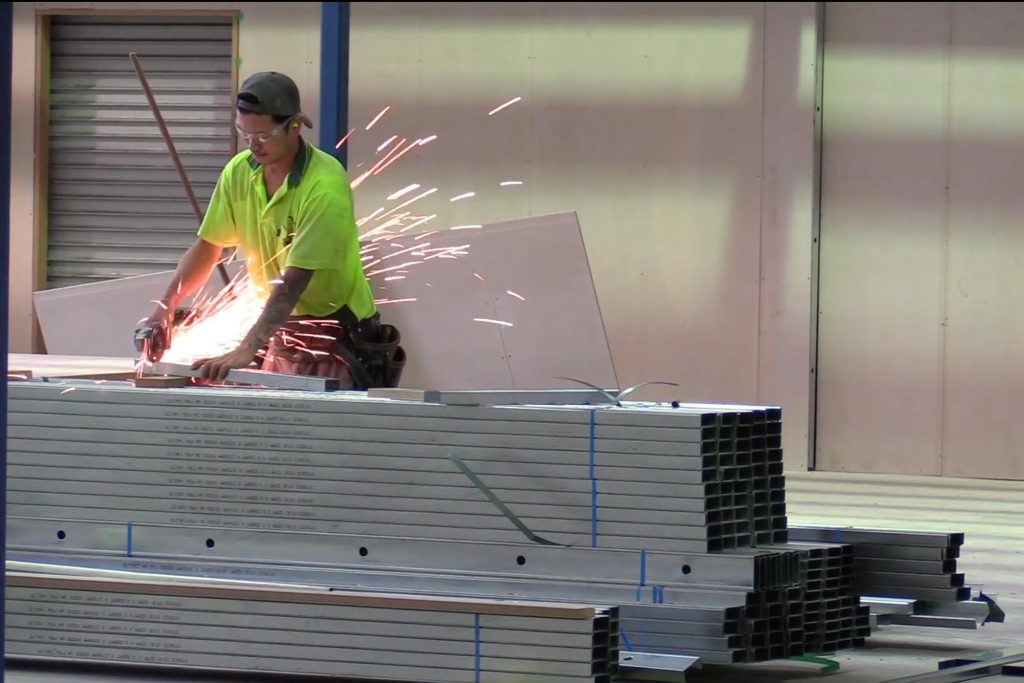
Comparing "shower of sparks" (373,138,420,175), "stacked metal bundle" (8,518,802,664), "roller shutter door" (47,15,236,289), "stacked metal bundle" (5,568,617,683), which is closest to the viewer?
"stacked metal bundle" (5,568,617,683)

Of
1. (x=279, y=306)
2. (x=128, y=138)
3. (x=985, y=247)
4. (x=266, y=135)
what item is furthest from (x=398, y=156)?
(x=279, y=306)

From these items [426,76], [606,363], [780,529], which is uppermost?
[426,76]

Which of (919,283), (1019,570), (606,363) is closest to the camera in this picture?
(1019,570)

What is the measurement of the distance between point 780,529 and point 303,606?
4.81 feet

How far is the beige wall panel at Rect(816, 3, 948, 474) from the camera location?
10523 mm

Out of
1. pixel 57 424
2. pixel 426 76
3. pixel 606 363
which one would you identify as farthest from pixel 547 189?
pixel 57 424

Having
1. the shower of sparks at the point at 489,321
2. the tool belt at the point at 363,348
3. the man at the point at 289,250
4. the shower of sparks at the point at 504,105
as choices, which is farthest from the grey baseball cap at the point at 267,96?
the shower of sparks at the point at 504,105

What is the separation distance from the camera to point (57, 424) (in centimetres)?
539

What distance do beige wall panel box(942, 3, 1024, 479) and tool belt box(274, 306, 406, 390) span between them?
4960 millimetres

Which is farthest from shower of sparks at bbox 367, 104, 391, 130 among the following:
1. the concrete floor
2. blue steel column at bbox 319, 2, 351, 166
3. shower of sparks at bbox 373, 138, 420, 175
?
the concrete floor

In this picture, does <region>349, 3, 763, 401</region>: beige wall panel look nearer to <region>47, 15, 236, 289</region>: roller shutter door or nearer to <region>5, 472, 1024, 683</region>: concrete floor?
<region>47, 15, 236, 289</region>: roller shutter door

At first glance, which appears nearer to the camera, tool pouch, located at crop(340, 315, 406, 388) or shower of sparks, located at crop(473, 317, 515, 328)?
tool pouch, located at crop(340, 315, 406, 388)

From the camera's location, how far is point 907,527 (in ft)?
26.8

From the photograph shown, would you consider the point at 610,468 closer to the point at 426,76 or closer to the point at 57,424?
the point at 57,424
